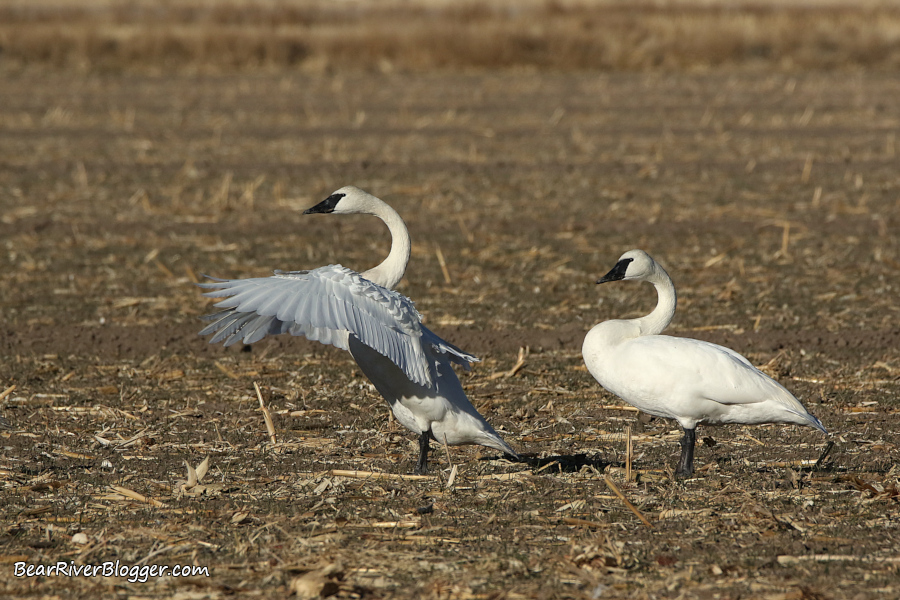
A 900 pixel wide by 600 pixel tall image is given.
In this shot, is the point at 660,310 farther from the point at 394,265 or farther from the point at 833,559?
the point at 833,559

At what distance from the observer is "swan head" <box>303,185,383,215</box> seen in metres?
6.57

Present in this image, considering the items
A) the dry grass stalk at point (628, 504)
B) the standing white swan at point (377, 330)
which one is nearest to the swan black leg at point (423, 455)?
the standing white swan at point (377, 330)

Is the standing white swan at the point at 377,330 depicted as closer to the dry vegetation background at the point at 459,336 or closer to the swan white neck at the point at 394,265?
the swan white neck at the point at 394,265

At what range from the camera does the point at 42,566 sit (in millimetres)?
4523

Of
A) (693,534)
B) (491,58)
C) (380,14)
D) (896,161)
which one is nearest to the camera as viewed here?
(693,534)

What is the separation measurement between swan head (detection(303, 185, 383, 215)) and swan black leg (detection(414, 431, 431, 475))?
58.1 inches

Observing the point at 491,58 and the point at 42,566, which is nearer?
the point at 42,566

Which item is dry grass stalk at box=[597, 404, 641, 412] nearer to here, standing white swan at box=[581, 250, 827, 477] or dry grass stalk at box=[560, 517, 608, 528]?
standing white swan at box=[581, 250, 827, 477]

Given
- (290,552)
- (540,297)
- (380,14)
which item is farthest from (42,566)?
(380,14)

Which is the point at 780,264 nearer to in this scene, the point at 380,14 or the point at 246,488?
the point at 246,488

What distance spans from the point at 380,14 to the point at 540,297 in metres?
37.7

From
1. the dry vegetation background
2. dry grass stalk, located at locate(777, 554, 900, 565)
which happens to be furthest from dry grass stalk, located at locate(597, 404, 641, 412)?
dry grass stalk, located at locate(777, 554, 900, 565)

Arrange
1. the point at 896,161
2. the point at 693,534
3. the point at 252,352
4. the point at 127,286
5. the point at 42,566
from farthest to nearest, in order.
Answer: the point at 896,161
the point at 127,286
the point at 252,352
the point at 693,534
the point at 42,566

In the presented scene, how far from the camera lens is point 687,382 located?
5504 mm
